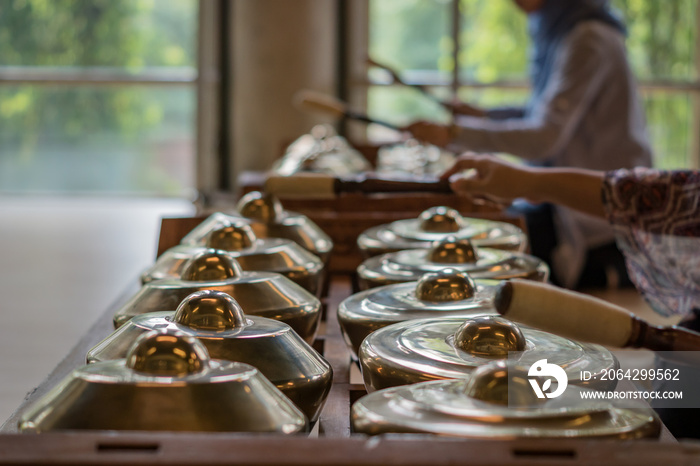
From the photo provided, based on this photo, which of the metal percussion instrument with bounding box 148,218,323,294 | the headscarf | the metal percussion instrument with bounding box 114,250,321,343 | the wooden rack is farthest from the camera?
the headscarf

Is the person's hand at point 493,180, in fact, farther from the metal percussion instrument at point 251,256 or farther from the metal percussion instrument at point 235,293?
the metal percussion instrument at point 235,293

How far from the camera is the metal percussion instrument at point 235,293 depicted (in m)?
0.71

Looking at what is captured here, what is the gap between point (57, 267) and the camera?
283 cm

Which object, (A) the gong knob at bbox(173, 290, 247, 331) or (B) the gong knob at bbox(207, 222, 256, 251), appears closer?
(A) the gong knob at bbox(173, 290, 247, 331)

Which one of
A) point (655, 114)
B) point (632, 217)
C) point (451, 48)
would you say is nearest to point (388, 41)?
point (451, 48)

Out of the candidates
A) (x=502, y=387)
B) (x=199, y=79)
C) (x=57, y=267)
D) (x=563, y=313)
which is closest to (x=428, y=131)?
(x=57, y=267)

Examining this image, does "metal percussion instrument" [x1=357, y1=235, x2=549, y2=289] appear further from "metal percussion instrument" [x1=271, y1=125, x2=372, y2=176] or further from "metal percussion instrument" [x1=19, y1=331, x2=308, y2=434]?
"metal percussion instrument" [x1=271, y1=125, x2=372, y2=176]

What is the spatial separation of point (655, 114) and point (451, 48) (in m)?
1.21

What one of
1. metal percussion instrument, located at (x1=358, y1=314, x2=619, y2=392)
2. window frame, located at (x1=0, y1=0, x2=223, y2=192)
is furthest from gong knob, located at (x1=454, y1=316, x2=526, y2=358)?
window frame, located at (x1=0, y1=0, x2=223, y2=192)

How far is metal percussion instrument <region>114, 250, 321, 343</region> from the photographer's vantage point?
713 mm

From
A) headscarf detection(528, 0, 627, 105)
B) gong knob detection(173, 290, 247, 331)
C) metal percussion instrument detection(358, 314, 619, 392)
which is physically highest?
headscarf detection(528, 0, 627, 105)

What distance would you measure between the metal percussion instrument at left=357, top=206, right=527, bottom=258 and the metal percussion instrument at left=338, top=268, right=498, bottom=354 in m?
0.25

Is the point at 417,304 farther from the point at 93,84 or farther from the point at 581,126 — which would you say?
the point at 93,84

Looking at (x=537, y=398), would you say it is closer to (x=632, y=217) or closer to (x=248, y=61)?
(x=632, y=217)
